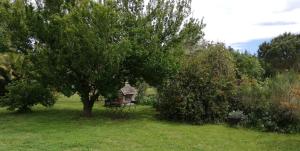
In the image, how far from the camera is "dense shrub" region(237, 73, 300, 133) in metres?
13.2

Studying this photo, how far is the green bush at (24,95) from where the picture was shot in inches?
662

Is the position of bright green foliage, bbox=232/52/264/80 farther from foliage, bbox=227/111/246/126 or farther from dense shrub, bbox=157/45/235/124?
foliage, bbox=227/111/246/126

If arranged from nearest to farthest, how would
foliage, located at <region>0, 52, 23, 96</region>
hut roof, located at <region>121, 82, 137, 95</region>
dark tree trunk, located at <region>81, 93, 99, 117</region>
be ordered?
1. dark tree trunk, located at <region>81, 93, 99, 117</region>
2. hut roof, located at <region>121, 82, 137, 95</region>
3. foliage, located at <region>0, 52, 23, 96</region>

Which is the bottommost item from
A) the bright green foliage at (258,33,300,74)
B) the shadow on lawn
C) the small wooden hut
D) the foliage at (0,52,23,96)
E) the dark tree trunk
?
the shadow on lawn

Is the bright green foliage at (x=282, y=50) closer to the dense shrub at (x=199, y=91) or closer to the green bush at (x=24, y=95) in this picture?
the dense shrub at (x=199, y=91)

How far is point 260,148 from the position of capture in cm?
1038

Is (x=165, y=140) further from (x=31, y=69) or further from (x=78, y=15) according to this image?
(x=31, y=69)

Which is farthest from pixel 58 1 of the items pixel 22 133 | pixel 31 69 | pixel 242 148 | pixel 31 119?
pixel 242 148

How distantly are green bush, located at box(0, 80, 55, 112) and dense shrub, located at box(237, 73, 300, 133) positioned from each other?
8.22 metres

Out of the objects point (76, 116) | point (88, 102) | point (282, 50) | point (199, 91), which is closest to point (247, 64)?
point (199, 91)

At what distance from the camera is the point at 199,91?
1523 cm

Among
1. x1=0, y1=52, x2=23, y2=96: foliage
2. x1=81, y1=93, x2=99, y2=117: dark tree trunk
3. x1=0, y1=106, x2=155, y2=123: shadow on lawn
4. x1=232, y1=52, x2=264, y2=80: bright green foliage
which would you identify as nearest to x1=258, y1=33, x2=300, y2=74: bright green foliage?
x1=232, y1=52, x2=264, y2=80: bright green foliage

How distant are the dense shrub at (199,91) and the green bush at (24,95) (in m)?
5.06

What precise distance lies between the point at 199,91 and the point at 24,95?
288 inches
